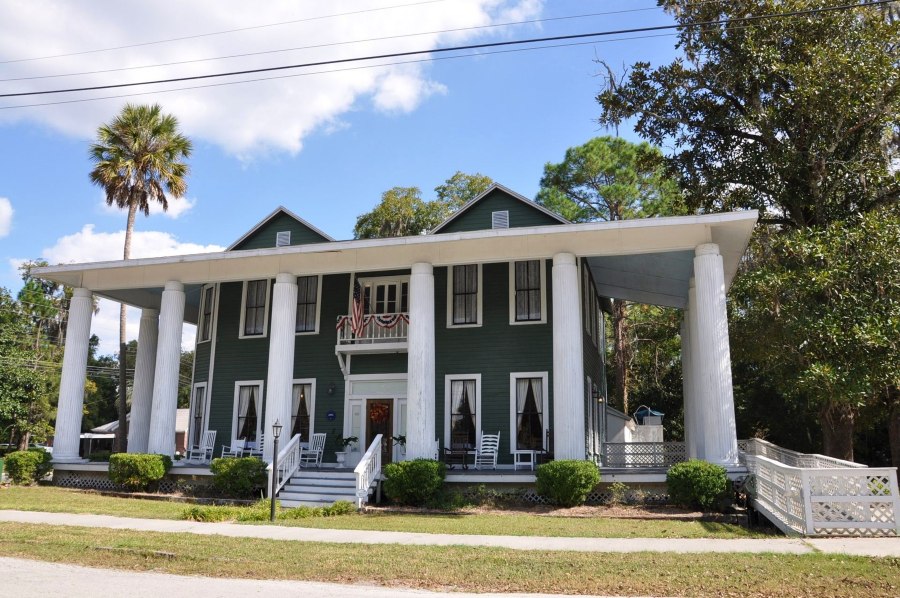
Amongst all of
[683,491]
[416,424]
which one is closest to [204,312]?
[416,424]

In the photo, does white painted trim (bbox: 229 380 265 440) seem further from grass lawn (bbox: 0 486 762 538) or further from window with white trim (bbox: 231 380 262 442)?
grass lawn (bbox: 0 486 762 538)

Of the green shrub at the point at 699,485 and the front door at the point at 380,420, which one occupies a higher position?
the front door at the point at 380,420

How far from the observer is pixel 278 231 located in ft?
75.5

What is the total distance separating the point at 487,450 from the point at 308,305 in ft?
23.5

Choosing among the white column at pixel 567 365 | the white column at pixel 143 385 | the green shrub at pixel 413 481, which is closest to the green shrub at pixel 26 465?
the white column at pixel 143 385

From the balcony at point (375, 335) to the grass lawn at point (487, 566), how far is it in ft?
30.9

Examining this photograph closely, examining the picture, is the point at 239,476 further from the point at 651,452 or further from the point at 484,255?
the point at 651,452

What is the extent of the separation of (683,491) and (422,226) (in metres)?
26.9

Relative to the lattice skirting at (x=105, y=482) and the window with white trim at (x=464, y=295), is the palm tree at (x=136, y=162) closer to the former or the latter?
the lattice skirting at (x=105, y=482)

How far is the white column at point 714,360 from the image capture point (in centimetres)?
1499

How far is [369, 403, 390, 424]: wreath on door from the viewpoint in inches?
792

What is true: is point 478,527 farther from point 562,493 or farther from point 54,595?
point 54,595

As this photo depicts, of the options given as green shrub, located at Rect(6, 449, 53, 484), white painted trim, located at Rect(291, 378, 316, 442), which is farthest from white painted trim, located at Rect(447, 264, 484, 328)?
green shrub, located at Rect(6, 449, 53, 484)

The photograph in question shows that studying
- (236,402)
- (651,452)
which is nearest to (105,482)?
(236,402)
